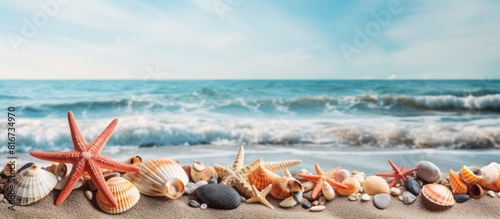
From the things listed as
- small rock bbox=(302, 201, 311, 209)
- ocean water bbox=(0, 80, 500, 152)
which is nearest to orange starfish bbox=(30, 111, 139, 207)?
small rock bbox=(302, 201, 311, 209)

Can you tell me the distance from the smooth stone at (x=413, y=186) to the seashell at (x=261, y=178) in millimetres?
892

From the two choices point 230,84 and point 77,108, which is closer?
point 77,108

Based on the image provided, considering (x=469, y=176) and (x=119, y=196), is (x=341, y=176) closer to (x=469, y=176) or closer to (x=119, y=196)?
(x=469, y=176)

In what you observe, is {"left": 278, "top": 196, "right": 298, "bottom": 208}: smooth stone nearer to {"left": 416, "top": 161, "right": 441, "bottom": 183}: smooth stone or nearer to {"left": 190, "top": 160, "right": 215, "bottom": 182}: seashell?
{"left": 190, "top": 160, "right": 215, "bottom": 182}: seashell

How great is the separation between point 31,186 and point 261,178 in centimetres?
135

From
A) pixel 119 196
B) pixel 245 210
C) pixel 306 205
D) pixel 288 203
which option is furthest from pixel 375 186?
pixel 119 196

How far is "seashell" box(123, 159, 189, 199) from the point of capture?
7.64 ft

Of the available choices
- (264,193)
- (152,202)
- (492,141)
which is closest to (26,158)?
(152,202)

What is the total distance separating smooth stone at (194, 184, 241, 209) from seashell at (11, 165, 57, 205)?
2.82 ft

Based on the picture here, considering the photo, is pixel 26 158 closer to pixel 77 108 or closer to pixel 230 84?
pixel 77 108

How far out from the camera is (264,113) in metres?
9.94

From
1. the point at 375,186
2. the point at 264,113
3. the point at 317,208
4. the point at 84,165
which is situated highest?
the point at 84,165

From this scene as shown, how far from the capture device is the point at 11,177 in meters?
2.36

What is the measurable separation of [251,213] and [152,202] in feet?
1.95
